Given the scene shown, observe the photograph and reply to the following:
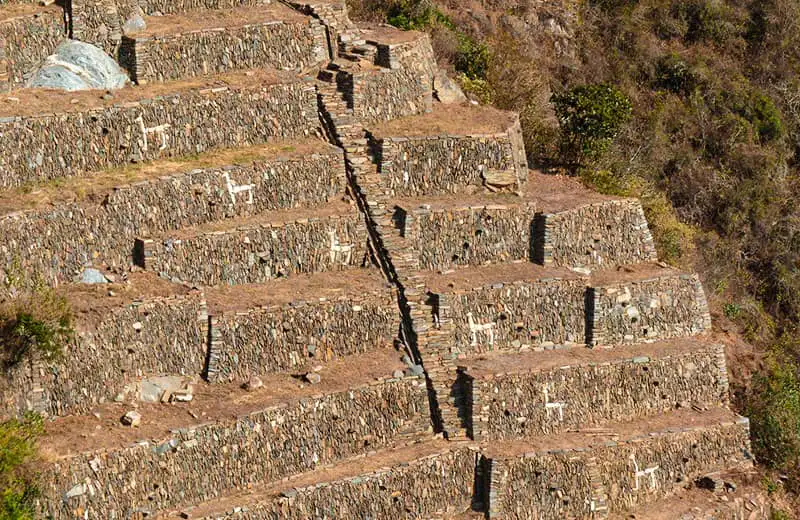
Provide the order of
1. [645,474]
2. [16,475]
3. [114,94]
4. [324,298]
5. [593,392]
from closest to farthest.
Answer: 1. [16,475]
2. [324,298]
3. [114,94]
4. [645,474]
5. [593,392]

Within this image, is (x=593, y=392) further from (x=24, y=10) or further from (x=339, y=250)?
(x=24, y=10)

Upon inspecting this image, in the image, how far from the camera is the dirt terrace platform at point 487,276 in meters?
44.9

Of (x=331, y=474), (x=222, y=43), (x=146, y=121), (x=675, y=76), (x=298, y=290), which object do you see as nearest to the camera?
(x=331, y=474)

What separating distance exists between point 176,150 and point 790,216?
2859 cm

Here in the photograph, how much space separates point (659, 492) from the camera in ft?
149

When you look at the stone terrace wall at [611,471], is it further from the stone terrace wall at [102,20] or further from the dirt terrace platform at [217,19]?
the stone terrace wall at [102,20]

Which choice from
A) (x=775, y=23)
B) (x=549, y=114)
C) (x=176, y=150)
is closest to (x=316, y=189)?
(x=176, y=150)

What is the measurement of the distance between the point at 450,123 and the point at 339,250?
6917 millimetres

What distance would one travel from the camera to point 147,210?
138 feet

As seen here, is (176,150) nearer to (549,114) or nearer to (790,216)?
(549,114)

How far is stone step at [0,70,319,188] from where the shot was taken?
41.8 metres

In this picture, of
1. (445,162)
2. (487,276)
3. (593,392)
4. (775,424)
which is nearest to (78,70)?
(445,162)

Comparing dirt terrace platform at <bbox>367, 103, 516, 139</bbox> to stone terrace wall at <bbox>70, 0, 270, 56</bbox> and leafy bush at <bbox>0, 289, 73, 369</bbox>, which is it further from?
leafy bush at <bbox>0, 289, 73, 369</bbox>

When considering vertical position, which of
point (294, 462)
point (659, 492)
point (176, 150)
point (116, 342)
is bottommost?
point (659, 492)
